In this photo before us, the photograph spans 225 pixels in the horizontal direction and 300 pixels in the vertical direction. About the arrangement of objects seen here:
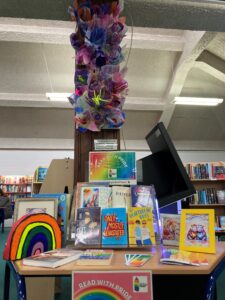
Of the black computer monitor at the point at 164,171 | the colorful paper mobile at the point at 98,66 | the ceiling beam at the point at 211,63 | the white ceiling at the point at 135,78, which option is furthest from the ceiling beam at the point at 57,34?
the black computer monitor at the point at 164,171

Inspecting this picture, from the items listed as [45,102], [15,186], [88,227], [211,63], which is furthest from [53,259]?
[15,186]

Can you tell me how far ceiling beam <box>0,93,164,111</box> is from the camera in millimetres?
7418

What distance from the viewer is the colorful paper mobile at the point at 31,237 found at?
103 centimetres

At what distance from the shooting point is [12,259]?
3.31 feet

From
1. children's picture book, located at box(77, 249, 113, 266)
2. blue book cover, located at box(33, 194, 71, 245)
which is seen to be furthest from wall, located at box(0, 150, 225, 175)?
children's picture book, located at box(77, 249, 113, 266)

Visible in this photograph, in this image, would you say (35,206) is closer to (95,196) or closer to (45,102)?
(95,196)

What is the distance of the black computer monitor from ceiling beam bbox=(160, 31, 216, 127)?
11.6 ft

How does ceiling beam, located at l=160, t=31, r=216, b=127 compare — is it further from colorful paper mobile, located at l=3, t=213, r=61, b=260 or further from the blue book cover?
colorful paper mobile, located at l=3, t=213, r=61, b=260

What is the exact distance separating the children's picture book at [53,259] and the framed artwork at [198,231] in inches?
19.4

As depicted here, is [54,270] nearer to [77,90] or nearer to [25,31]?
[77,90]

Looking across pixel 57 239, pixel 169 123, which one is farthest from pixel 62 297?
pixel 169 123

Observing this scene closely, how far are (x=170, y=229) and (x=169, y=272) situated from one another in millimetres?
498

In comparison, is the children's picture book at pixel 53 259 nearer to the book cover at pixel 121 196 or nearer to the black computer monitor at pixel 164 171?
the book cover at pixel 121 196

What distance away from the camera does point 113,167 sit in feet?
4.99
